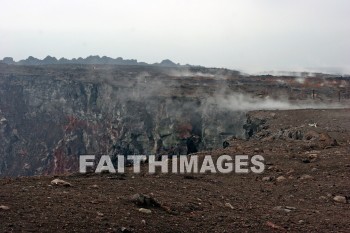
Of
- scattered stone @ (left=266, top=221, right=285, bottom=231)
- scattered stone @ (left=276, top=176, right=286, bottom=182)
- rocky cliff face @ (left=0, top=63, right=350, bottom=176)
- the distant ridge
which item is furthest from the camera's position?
the distant ridge

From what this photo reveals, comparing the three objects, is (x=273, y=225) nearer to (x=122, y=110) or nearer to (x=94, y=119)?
(x=122, y=110)

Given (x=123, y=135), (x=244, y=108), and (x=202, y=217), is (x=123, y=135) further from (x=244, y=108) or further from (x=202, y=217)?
(x=202, y=217)

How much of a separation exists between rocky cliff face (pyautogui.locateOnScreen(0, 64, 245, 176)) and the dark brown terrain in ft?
61.5

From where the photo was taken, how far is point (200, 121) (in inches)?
1296

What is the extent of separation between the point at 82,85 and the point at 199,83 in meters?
13.0

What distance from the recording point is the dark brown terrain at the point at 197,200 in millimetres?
5934

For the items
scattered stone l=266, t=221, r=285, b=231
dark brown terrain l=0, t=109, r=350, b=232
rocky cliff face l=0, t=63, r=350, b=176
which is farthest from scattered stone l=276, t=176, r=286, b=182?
rocky cliff face l=0, t=63, r=350, b=176

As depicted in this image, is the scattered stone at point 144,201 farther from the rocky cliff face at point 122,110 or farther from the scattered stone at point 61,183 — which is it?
the rocky cliff face at point 122,110

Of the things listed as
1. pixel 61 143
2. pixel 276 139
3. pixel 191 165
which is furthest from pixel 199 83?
pixel 191 165

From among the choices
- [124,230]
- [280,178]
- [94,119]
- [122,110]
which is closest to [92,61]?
[94,119]

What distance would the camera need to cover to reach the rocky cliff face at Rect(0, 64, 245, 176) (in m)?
33.6

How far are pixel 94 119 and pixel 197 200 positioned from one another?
38.7 meters

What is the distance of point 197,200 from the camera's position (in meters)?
7.91

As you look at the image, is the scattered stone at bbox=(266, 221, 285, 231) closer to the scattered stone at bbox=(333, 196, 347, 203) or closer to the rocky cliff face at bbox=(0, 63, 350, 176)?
the scattered stone at bbox=(333, 196, 347, 203)
